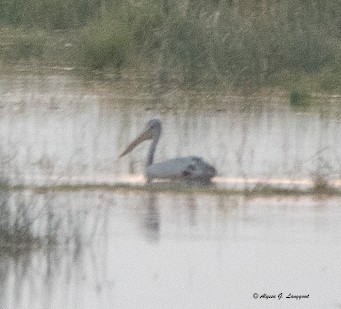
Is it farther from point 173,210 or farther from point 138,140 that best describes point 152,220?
point 138,140

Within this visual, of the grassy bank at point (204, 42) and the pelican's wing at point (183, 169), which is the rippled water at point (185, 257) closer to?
the pelican's wing at point (183, 169)

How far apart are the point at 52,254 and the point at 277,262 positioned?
1284mm

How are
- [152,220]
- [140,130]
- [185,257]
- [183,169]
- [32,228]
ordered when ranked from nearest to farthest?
[185,257] → [32,228] → [152,220] → [183,169] → [140,130]

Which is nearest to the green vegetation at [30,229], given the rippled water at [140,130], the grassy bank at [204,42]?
the rippled water at [140,130]

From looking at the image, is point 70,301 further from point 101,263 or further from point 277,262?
point 277,262

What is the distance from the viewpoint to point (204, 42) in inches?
774

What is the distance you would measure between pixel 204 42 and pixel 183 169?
7.24 meters

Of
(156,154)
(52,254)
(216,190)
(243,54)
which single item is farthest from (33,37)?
(52,254)

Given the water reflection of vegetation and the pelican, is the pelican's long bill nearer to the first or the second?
the pelican

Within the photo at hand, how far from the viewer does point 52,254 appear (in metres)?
9.55

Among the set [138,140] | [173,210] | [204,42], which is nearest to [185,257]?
[173,210]

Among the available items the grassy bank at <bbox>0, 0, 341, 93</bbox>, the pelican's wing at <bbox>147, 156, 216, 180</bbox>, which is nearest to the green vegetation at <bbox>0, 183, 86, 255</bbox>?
the pelican's wing at <bbox>147, 156, 216, 180</bbox>

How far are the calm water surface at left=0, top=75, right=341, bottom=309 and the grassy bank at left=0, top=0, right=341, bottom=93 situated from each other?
1.39 m

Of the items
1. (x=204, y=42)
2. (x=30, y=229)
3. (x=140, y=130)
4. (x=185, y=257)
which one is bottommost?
(x=140, y=130)
